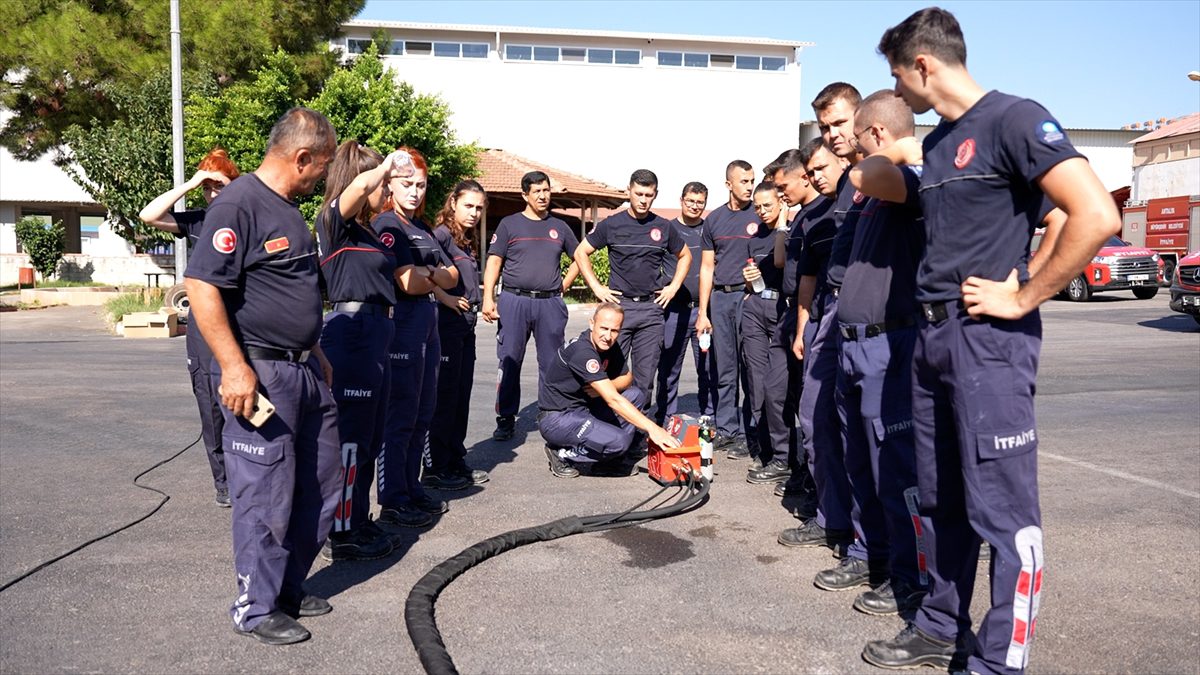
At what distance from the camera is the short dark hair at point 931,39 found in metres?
3.20

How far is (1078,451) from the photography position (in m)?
7.30

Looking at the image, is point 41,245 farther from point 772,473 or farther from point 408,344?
point 772,473

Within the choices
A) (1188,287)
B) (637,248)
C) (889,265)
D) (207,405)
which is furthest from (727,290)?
(1188,287)

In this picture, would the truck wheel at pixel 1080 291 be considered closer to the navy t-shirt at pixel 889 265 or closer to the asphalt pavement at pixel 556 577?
the asphalt pavement at pixel 556 577

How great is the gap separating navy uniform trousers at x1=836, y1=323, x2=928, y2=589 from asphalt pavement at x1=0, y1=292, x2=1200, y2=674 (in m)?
0.31

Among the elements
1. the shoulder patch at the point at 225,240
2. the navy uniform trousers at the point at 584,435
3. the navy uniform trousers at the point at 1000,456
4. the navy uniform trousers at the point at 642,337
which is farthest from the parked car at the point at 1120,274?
the shoulder patch at the point at 225,240

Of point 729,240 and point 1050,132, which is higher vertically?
point 1050,132

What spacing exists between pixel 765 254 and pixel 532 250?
1.87 meters

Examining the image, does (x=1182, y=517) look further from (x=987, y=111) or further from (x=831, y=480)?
(x=987, y=111)

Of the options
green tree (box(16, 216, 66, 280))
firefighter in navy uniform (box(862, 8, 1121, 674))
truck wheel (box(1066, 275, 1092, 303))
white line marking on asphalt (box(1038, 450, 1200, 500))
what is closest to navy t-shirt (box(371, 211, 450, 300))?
firefighter in navy uniform (box(862, 8, 1121, 674))

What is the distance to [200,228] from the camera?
197 inches

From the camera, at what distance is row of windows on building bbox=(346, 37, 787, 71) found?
133ft

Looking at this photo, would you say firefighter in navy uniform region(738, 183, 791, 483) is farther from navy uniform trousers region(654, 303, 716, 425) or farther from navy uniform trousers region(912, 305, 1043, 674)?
navy uniform trousers region(912, 305, 1043, 674)

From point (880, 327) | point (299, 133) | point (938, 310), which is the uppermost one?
point (299, 133)
